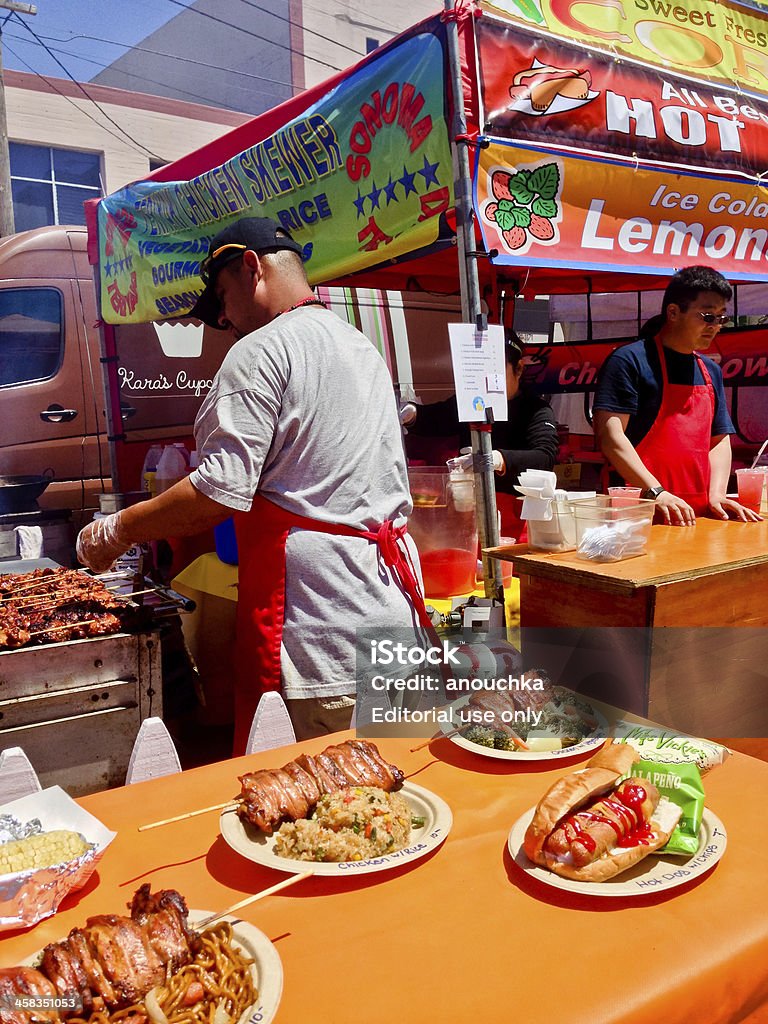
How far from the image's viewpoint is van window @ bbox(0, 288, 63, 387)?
7.46 m

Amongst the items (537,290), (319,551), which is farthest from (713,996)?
(537,290)

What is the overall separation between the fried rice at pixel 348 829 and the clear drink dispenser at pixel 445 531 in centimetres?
201

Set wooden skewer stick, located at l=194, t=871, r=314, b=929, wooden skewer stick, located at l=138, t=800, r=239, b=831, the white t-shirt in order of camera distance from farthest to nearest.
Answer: the white t-shirt < wooden skewer stick, located at l=138, t=800, r=239, b=831 < wooden skewer stick, located at l=194, t=871, r=314, b=929

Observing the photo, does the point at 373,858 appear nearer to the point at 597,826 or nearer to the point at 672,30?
the point at 597,826

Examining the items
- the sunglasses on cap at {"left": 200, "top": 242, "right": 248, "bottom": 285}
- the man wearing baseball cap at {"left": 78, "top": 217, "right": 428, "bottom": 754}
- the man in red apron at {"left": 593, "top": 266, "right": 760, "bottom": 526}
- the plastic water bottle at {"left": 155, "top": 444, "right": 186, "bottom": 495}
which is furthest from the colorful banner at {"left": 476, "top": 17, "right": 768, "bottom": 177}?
the plastic water bottle at {"left": 155, "top": 444, "right": 186, "bottom": 495}

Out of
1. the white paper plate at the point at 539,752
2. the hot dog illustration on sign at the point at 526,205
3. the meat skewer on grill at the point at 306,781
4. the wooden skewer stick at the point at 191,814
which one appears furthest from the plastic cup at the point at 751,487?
the wooden skewer stick at the point at 191,814

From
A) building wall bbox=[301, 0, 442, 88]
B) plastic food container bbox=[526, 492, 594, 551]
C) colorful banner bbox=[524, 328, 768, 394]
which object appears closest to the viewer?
plastic food container bbox=[526, 492, 594, 551]

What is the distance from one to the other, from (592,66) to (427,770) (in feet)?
10.7

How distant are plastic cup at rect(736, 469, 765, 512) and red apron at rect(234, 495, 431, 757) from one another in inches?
69.4

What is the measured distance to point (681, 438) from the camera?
3834 mm

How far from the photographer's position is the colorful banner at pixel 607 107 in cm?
325

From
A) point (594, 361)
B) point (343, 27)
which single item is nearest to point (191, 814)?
point (594, 361)

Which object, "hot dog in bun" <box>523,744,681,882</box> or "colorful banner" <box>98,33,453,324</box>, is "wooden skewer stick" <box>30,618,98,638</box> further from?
"colorful banner" <box>98,33,453,324</box>

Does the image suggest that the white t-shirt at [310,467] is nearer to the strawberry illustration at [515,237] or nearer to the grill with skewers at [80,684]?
the grill with skewers at [80,684]
